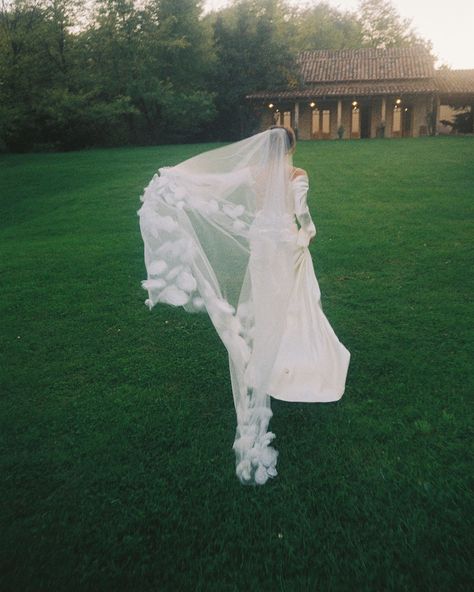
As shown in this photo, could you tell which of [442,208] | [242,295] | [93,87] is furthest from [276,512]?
[93,87]

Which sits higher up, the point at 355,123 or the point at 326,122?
the point at 326,122

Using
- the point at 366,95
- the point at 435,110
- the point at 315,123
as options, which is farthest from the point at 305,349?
the point at 435,110

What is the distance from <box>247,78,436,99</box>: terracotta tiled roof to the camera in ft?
95.5

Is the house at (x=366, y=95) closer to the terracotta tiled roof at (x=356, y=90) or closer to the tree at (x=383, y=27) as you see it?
the terracotta tiled roof at (x=356, y=90)

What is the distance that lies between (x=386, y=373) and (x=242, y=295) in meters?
1.81

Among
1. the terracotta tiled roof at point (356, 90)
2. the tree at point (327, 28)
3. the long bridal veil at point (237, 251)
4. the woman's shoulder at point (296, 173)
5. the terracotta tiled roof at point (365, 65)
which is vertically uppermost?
the tree at point (327, 28)

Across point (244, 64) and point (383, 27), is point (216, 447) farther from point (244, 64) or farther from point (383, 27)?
point (383, 27)

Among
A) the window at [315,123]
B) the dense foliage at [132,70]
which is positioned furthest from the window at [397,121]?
the dense foliage at [132,70]

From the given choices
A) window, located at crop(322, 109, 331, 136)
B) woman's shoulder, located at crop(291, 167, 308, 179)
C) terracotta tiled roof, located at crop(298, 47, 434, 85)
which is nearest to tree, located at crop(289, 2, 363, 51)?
terracotta tiled roof, located at crop(298, 47, 434, 85)

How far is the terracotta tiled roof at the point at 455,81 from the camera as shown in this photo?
29.8 m

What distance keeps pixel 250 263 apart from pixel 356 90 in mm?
30538

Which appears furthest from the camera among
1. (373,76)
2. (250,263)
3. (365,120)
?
(365,120)

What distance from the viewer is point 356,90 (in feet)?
98.3

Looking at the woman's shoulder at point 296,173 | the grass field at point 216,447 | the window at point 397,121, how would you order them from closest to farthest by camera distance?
the grass field at point 216,447 → the woman's shoulder at point 296,173 → the window at point 397,121
